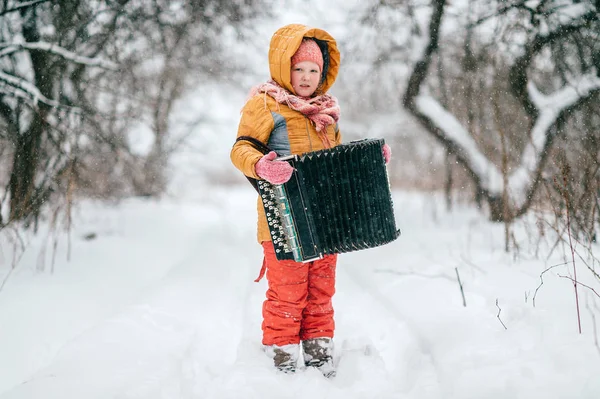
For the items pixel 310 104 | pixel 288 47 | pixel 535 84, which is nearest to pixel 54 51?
pixel 288 47

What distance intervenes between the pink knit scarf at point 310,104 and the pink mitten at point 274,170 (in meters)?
0.39

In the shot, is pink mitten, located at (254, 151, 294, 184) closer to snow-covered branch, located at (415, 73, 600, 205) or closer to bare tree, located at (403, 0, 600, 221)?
bare tree, located at (403, 0, 600, 221)

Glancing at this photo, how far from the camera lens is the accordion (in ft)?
5.73

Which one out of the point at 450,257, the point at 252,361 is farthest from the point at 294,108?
the point at 450,257

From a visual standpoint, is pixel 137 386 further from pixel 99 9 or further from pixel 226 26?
pixel 226 26

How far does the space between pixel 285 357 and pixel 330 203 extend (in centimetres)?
84

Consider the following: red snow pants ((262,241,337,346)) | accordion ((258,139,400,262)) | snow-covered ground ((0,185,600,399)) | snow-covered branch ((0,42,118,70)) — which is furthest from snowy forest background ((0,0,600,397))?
red snow pants ((262,241,337,346))

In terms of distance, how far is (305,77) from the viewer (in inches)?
79.5

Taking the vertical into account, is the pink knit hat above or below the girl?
above

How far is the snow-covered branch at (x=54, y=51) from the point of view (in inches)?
144

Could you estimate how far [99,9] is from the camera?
13.6 feet

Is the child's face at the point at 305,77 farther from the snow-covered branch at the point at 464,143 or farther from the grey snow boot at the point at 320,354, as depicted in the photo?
the snow-covered branch at the point at 464,143

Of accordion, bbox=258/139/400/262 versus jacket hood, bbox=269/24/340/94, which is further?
jacket hood, bbox=269/24/340/94

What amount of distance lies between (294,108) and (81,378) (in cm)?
166
